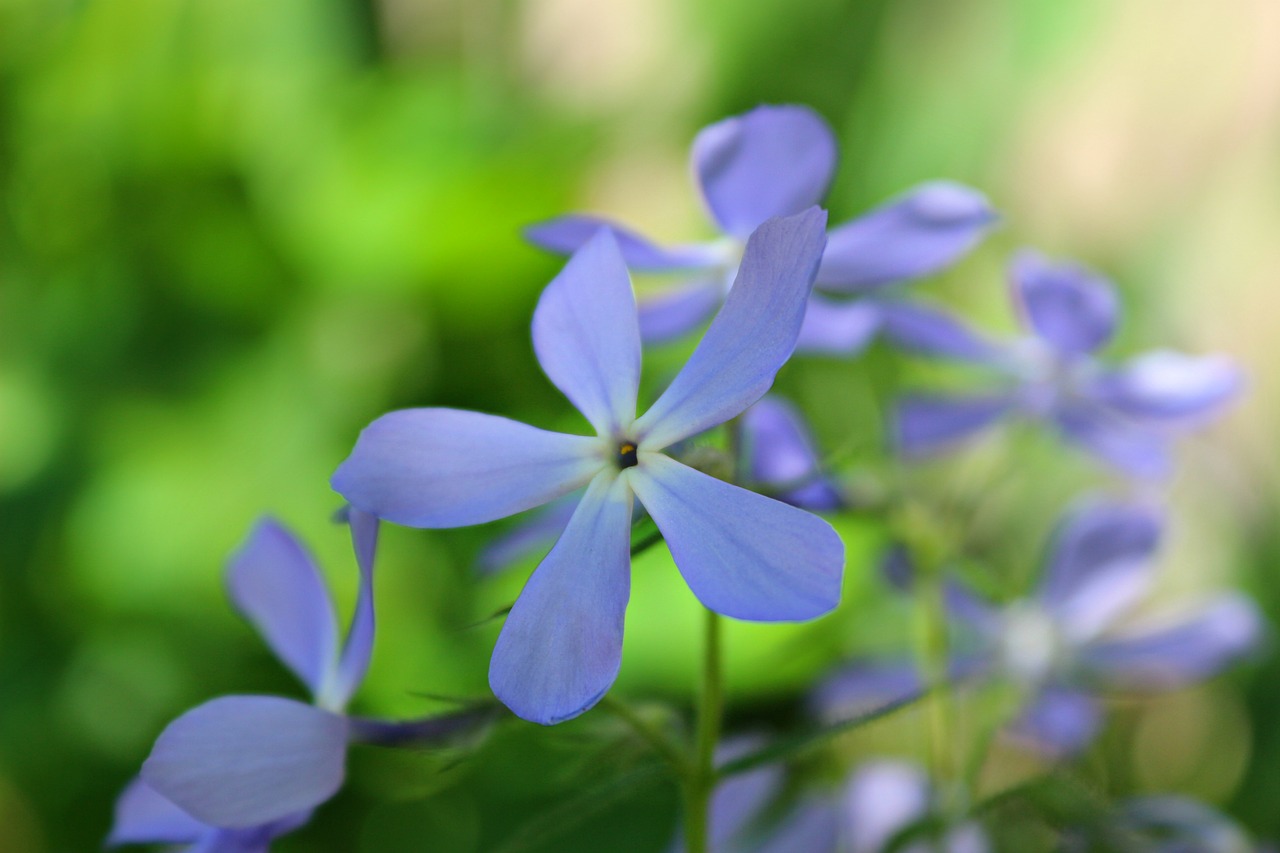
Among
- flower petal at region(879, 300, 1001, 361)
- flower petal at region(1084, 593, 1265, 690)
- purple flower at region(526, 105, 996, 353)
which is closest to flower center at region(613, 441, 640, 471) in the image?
purple flower at region(526, 105, 996, 353)

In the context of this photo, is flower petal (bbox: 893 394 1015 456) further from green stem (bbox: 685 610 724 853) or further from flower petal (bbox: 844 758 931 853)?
green stem (bbox: 685 610 724 853)

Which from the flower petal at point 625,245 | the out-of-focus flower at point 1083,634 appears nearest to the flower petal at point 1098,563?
the out-of-focus flower at point 1083,634

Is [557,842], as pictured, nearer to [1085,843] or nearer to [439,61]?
[1085,843]

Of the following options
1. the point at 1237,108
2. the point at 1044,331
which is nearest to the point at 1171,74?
the point at 1237,108

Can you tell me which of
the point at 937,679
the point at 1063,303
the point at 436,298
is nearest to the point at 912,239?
the point at 1063,303

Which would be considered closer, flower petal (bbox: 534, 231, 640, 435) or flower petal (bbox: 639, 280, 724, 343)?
flower petal (bbox: 534, 231, 640, 435)

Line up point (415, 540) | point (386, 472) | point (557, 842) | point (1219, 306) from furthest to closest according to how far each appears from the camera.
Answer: point (1219, 306) → point (415, 540) → point (557, 842) → point (386, 472)
